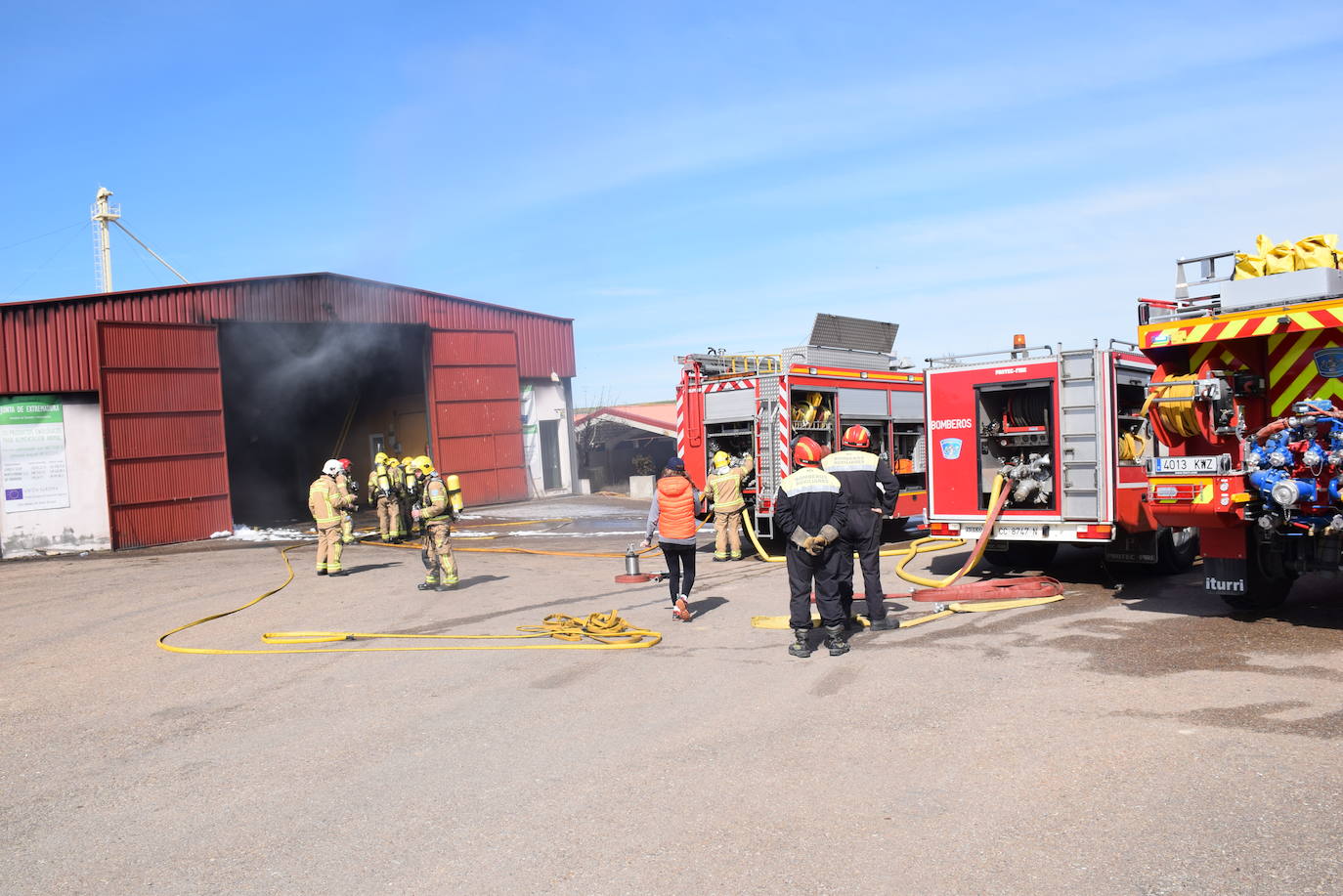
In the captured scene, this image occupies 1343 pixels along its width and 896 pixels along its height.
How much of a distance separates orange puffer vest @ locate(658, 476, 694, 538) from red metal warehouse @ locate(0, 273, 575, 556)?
15164 millimetres

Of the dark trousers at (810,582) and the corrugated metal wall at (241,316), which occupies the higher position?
the corrugated metal wall at (241,316)

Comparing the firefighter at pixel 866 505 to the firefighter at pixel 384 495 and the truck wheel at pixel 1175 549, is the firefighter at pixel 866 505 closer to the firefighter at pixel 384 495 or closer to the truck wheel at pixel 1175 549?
the truck wheel at pixel 1175 549

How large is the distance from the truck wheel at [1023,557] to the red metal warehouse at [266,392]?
54.8ft

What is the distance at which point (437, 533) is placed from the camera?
12.0m

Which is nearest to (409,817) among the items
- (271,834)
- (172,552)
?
(271,834)

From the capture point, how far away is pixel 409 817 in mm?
4695

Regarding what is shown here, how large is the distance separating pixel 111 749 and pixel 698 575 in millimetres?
7630

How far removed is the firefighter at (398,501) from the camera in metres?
19.2

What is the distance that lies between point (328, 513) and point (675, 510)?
6.00 meters

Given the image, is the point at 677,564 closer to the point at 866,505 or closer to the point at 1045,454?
the point at 866,505

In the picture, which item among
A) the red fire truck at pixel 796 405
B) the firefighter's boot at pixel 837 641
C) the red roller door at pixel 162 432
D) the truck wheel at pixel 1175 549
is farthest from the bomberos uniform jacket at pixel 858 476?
the red roller door at pixel 162 432

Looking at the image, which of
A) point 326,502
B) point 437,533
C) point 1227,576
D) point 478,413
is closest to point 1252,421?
point 1227,576

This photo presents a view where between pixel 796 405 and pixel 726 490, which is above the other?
pixel 796 405

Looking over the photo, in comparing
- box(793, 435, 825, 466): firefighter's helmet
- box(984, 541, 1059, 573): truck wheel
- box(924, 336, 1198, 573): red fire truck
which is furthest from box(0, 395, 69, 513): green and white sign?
box(984, 541, 1059, 573): truck wheel
